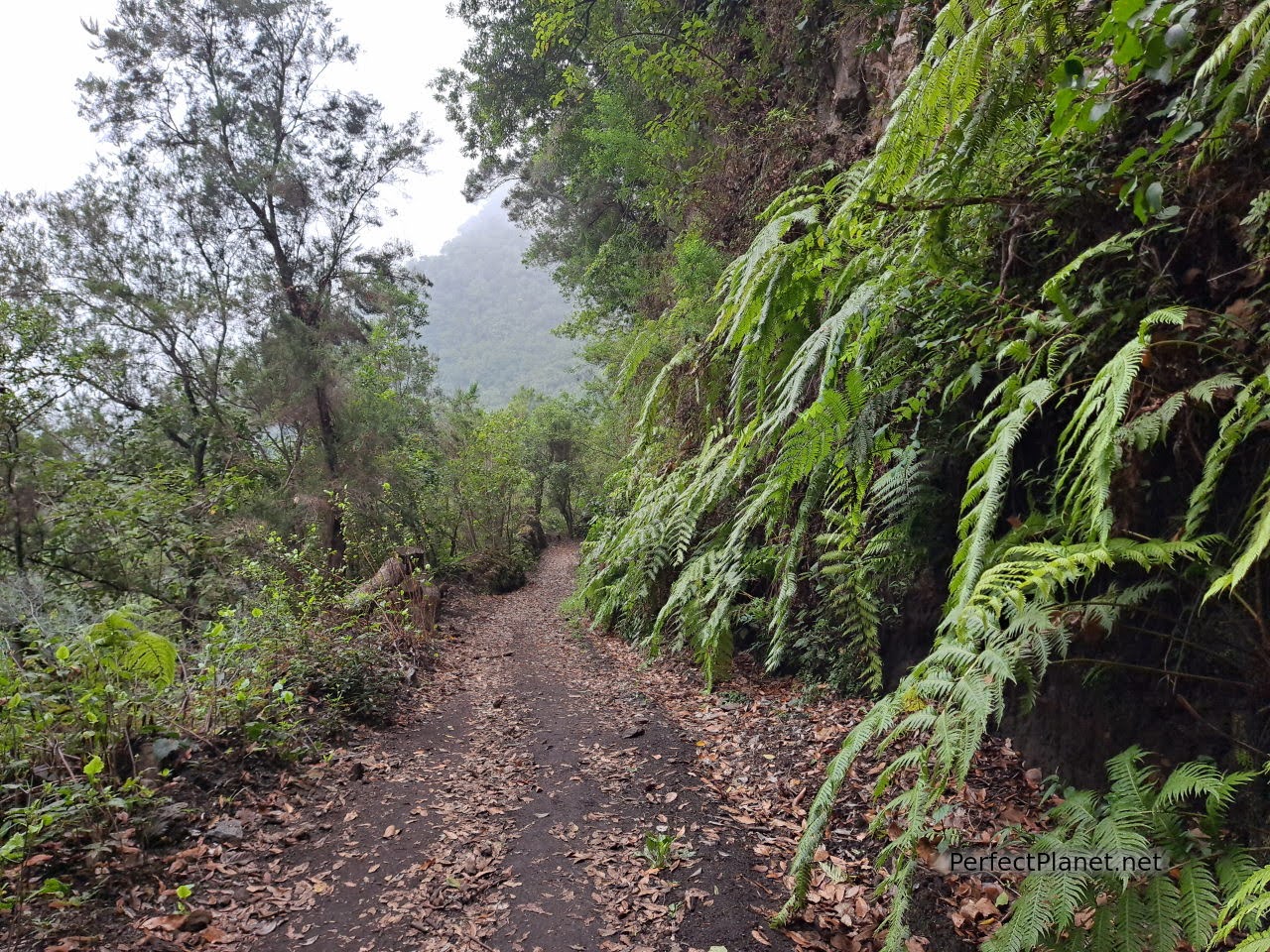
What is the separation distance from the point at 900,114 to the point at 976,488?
5.19 feet

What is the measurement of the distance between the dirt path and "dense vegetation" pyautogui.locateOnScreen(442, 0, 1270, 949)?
0.46 m

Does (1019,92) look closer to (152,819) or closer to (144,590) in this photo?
(152,819)

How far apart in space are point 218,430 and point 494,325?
161ft

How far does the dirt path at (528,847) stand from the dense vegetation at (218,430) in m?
0.74

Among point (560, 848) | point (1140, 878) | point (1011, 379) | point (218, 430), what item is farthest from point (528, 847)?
point (218, 430)

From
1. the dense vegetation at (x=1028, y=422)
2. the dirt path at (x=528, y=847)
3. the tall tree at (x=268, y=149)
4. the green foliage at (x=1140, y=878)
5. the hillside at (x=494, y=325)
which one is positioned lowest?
the dirt path at (x=528, y=847)

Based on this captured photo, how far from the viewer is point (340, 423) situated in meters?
10.2

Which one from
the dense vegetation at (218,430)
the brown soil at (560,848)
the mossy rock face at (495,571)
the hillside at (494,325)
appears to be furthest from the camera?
the hillside at (494,325)

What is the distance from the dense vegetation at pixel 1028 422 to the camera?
1420mm

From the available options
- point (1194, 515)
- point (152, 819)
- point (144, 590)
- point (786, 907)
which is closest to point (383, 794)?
point (152, 819)

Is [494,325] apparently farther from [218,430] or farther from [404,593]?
[404,593]

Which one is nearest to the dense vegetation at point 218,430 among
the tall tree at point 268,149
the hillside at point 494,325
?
the tall tree at point 268,149

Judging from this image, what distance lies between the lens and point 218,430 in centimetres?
1001

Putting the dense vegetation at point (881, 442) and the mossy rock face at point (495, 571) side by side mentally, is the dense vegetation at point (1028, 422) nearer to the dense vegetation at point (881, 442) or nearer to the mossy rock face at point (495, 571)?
the dense vegetation at point (881, 442)
